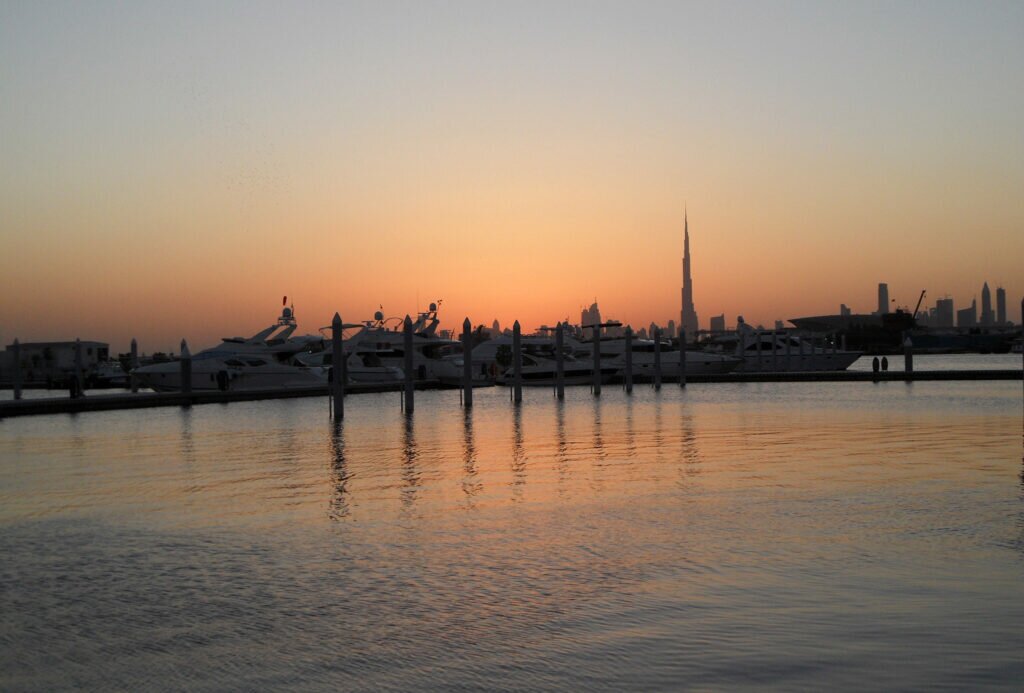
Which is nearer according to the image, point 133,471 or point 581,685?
point 581,685

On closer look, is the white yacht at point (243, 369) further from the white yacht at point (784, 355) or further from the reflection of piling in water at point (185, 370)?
the white yacht at point (784, 355)

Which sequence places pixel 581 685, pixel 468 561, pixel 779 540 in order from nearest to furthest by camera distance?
pixel 581 685, pixel 468 561, pixel 779 540

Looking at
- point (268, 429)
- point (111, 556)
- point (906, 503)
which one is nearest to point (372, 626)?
point (111, 556)

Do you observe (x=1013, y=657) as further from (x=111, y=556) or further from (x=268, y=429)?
(x=268, y=429)

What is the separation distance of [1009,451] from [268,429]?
61.4ft

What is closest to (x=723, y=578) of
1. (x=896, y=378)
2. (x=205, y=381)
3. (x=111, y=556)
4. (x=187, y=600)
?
(x=187, y=600)

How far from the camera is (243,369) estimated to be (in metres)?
51.8

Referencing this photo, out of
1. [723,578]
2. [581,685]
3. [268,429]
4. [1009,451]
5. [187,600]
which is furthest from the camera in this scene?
[268,429]

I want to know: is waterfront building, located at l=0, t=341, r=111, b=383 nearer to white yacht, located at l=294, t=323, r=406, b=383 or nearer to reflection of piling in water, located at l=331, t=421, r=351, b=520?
white yacht, located at l=294, t=323, r=406, b=383

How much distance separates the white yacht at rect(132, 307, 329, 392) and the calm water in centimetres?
3065

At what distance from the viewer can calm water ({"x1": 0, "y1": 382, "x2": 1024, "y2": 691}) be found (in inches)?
265

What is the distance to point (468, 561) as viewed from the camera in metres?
9.97

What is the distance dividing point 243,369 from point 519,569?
44441 mm

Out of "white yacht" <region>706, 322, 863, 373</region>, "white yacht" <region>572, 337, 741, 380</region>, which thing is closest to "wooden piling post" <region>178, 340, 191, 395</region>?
"white yacht" <region>572, 337, 741, 380</region>
